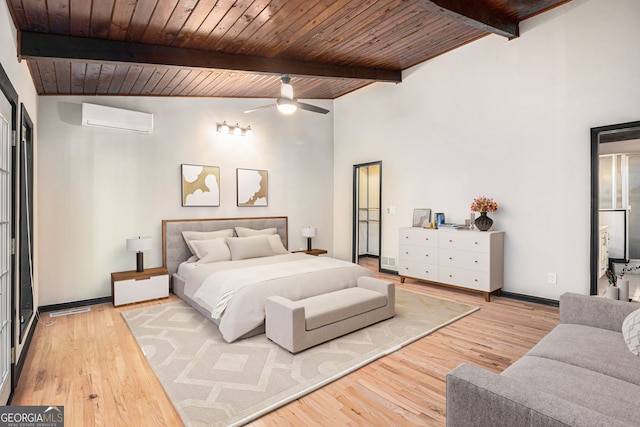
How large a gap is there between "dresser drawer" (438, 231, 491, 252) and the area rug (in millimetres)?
923

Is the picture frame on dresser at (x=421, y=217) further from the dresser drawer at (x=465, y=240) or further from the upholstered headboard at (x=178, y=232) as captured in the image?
the upholstered headboard at (x=178, y=232)

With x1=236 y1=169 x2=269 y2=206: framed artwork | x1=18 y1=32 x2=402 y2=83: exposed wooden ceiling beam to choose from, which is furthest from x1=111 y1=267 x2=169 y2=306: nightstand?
x1=18 y1=32 x2=402 y2=83: exposed wooden ceiling beam

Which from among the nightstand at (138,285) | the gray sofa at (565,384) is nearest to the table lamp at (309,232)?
the nightstand at (138,285)

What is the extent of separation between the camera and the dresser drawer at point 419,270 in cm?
507

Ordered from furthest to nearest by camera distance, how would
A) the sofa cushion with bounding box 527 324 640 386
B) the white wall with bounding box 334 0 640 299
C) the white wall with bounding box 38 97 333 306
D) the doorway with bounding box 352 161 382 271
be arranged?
the doorway with bounding box 352 161 382 271 → the white wall with bounding box 38 97 333 306 → the white wall with bounding box 334 0 640 299 → the sofa cushion with bounding box 527 324 640 386

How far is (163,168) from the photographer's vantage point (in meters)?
4.96

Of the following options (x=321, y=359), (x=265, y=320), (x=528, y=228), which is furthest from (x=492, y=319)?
(x=265, y=320)

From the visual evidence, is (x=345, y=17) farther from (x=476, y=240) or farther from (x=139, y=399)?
(x=139, y=399)

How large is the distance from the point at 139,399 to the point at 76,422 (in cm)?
35

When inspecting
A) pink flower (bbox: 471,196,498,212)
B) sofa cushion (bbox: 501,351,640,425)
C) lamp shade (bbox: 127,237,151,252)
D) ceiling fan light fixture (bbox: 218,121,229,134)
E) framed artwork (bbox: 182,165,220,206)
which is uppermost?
ceiling fan light fixture (bbox: 218,121,229,134)

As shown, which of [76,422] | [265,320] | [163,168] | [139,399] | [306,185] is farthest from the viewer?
[306,185]

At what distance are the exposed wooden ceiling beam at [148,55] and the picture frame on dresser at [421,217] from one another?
2.50m

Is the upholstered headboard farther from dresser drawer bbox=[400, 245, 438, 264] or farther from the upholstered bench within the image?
dresser drawer bbox=[400, 245, 438, 264]

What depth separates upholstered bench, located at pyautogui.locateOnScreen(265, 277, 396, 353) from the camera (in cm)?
289
